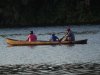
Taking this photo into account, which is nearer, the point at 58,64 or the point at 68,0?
the point at 58,64

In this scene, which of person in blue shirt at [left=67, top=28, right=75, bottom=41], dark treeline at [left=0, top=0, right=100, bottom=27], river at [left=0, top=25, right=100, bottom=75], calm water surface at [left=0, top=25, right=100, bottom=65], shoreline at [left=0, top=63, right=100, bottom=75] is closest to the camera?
shoreline at [left=0, top=63, right=100, bottom=75]

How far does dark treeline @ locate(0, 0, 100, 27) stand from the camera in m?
93.1

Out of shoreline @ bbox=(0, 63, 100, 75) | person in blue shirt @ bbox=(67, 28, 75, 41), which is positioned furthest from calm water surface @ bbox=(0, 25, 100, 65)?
shoreline @ bbox=(0, 63, 100, 75)

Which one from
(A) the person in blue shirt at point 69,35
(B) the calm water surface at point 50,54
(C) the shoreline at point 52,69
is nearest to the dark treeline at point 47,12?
(A) the person in blue shirt at point 69,35

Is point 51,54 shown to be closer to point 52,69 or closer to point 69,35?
point 69,35

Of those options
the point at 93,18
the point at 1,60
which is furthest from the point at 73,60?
the point at 93,18

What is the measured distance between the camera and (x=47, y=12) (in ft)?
319

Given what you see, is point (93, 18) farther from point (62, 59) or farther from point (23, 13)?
point (62, 59)

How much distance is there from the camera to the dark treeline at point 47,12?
9306 cm

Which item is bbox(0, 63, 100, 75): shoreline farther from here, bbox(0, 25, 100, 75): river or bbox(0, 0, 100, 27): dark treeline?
bbox(0, 0, 100, 27): dark treeline

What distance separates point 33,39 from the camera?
52.5 meters

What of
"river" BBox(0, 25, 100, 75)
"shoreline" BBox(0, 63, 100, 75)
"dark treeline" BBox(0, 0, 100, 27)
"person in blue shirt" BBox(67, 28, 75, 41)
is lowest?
"shoreline" BBox(0, 63, 100, 75)

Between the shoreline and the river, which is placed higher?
the river

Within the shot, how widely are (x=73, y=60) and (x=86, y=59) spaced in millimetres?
1003
